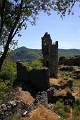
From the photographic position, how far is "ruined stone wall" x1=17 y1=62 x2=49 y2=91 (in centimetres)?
5247

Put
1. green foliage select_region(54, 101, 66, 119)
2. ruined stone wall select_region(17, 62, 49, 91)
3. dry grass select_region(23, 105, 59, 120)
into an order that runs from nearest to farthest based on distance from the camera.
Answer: dry grass select_region(23, 105, 59, 120)
green foliage select_region(54, 101, 66, 119)
ruined stone wall select_region(17, 62, 49, 91)

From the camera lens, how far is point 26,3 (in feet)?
73.4

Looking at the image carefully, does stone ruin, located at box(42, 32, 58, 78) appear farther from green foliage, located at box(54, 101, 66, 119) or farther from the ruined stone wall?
green foliage, located at box(54, 101, 66, 119)

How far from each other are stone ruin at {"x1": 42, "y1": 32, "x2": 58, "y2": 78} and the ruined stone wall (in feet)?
16.4

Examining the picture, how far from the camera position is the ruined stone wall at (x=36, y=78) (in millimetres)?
52469

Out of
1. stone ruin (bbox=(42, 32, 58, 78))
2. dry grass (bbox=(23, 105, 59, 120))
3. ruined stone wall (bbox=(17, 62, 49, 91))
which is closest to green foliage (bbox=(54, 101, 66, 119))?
dry grass (bbox=(23, 105, 59, 120))

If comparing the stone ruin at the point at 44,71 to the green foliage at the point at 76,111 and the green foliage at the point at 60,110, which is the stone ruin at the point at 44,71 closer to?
the green foliage at the point at 76,111

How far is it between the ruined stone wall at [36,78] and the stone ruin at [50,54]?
501 cm

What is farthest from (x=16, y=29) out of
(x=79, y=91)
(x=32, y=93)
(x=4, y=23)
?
(x=32, y=93)

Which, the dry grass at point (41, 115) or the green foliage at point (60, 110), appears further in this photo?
the green foliage at point (60, 110)

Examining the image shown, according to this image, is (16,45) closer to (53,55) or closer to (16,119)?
(16,119)

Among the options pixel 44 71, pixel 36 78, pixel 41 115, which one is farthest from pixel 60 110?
pixel 36 78

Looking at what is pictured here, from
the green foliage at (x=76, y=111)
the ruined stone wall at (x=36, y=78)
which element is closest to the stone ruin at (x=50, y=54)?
the ruined stone wall at (x=36, y=78)

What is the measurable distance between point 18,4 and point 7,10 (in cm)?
81
